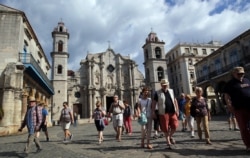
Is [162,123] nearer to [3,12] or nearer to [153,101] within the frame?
[153,101]

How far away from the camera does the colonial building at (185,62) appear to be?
41909mm

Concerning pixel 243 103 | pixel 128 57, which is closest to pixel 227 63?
pixel 128 57

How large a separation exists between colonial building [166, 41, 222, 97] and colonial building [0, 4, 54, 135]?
99.9 feet

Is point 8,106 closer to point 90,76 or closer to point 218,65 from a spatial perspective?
point 218,65

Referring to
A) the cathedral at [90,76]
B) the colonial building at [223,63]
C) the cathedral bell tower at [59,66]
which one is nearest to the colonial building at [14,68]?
the cathedral at [90,76]

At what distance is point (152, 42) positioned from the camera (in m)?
40.3

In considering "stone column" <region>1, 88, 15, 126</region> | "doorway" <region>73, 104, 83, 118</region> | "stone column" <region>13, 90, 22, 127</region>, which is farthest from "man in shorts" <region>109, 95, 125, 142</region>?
"doorway" <region>73, 104, 83, 118</region>

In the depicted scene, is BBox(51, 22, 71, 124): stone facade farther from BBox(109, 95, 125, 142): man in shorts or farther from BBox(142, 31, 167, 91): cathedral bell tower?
BBox(109, 95, 125, 142): man in shorts

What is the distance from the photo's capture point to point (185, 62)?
42.2 meters

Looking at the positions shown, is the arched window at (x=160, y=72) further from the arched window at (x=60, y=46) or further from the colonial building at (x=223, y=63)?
the arched window at (x=60, y=46)

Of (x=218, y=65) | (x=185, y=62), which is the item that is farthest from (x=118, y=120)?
(x=185, y=62)

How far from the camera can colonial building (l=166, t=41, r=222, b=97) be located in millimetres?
41909

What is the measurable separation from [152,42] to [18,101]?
2972cm

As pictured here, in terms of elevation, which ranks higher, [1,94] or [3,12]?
[3,12]
